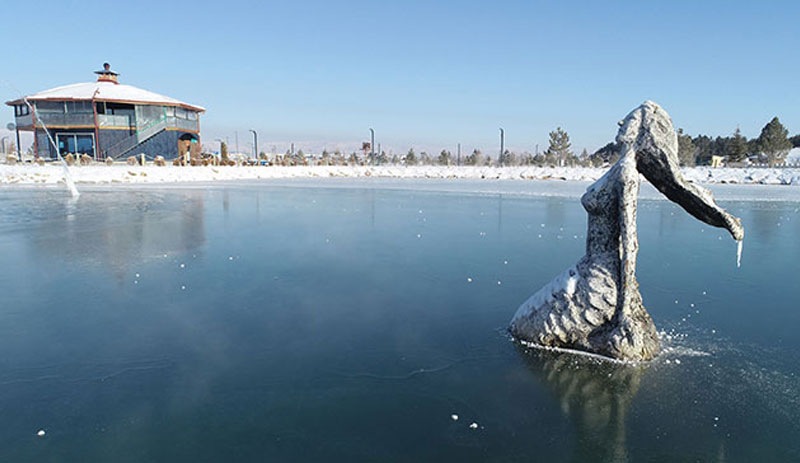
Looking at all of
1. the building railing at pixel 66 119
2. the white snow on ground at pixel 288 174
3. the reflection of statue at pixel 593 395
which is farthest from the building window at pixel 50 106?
the reflection of statue at pixel 593 395

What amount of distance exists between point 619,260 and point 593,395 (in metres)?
1.64

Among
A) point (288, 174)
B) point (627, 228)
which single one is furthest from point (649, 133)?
point (288, 174)

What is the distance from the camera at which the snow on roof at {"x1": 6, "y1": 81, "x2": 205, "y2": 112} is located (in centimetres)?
4206

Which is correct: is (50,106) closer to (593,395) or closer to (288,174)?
(288,174)

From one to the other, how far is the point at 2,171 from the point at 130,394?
35.5 metres

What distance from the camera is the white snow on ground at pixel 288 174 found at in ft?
102

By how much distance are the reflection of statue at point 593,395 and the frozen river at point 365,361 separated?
0.02 meters

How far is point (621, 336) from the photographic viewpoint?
17.0ft

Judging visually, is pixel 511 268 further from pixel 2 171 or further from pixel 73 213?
pixel 2 171

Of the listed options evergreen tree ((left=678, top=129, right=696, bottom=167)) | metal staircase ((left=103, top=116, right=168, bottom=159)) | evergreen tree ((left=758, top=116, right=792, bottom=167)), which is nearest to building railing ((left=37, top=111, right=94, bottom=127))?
metal staircase ((left=103, top=116, right=168, bottom=159))

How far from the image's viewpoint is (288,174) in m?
44.6

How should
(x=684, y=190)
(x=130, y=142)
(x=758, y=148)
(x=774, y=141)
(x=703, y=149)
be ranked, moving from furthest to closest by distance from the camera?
(x=703, y=149), (x=758, y=148), (x=774, y=141), (x=130, y=142), (x=684, y=190)

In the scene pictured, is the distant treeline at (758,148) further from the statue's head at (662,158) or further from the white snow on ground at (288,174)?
the statue's head at (662,158)

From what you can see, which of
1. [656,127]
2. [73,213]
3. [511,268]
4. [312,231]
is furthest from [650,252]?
[73,213]
